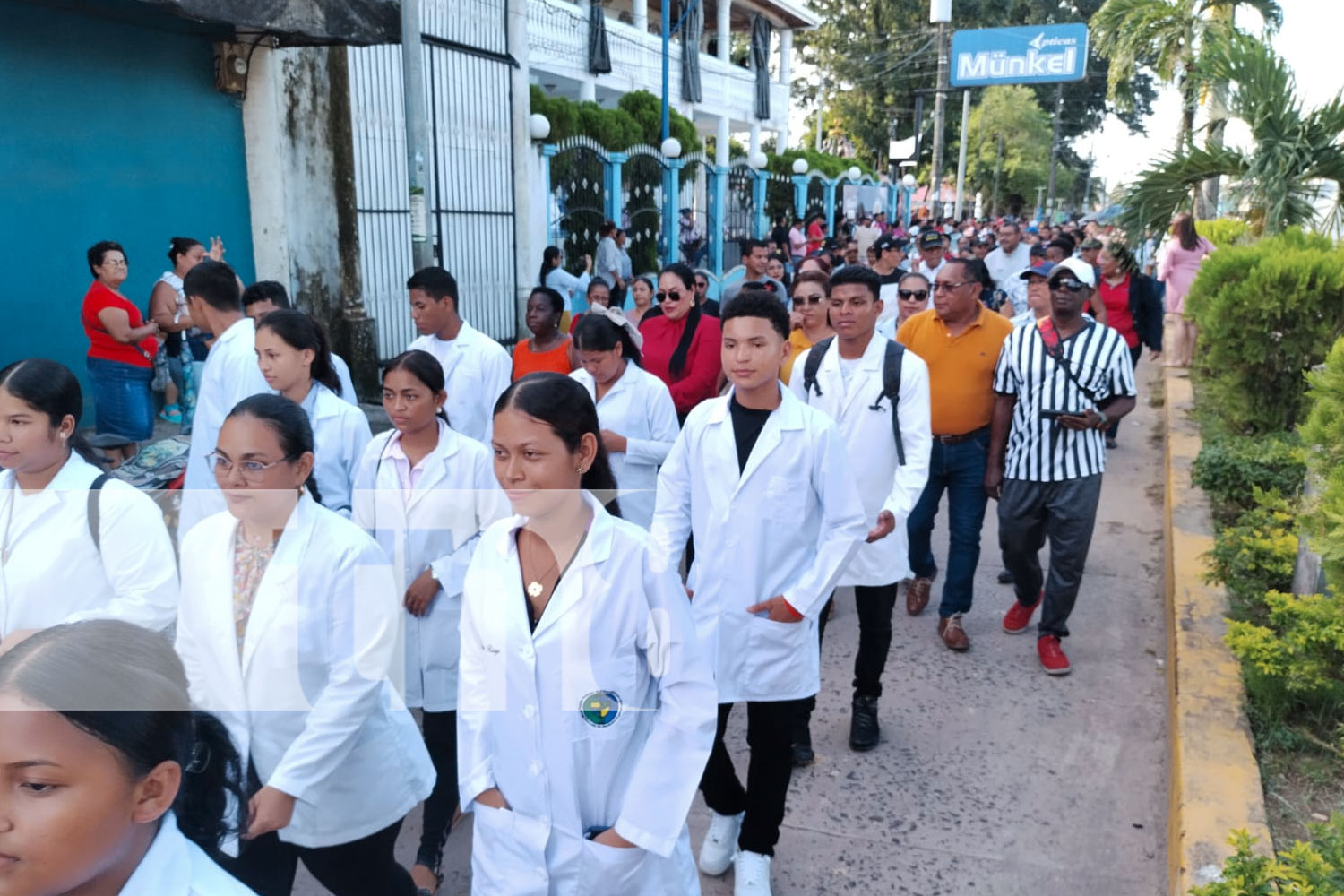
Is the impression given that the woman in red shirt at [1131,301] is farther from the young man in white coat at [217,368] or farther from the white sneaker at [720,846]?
the young man in white coat at [217,368]

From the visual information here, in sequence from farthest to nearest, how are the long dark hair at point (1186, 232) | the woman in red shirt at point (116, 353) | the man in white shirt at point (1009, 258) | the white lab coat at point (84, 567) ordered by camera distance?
the man in white shirt at point (1009, 258) → the long dark hair at point (1186, 232) → the woman in red shirt at point (116, 353) → the white lab coat at point (84, 567)

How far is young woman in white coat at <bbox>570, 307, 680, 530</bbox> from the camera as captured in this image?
4.26 metres

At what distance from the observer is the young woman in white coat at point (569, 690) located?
2.07m

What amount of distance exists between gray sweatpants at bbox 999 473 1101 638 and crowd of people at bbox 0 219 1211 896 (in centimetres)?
2

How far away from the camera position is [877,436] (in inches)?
168

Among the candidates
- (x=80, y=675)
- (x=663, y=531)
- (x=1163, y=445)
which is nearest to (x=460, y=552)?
(x=663, y=531)

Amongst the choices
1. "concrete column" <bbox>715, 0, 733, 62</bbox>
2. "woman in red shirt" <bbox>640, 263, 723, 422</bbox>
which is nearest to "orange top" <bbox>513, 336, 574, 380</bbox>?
"woman in red shirt" <bbox>640, 263, 723, 422</bbox>

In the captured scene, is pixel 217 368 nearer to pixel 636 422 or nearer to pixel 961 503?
pixel 636 422

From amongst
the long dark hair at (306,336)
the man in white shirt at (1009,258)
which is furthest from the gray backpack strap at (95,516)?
the man in white shirt at (1009,258)

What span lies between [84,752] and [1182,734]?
3.57 metres

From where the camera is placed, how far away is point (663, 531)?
10.4 feet

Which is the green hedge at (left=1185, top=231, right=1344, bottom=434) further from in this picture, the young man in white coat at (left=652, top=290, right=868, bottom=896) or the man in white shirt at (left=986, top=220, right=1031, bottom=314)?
the young man in white coat at (left=652, top=290, right=868, bottom=896)

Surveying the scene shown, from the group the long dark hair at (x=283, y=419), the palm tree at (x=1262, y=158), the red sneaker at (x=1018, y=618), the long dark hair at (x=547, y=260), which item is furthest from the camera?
the long dark hair at (x=547, y=260)

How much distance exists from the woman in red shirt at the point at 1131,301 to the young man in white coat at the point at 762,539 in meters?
6.05
